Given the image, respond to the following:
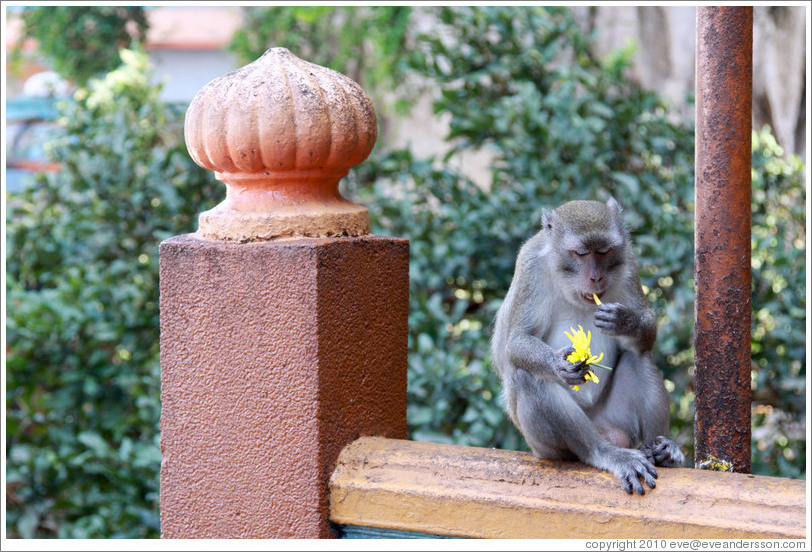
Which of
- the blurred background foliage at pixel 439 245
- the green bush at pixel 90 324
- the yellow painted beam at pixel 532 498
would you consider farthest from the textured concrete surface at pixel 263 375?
the green bush at pixel 90 324

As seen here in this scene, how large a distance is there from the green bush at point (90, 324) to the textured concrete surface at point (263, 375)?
2312 mm

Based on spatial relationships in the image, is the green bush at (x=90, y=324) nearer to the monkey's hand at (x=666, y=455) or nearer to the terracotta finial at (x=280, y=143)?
the terracotta finial at (x=280, y=143)

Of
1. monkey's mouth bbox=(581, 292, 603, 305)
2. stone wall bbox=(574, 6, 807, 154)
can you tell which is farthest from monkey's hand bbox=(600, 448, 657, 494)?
stone wall bbox=(574, 6, 807, 154)

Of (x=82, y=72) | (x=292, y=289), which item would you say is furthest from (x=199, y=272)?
(x=82, y=72)

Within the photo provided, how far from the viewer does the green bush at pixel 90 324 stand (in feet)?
16.2

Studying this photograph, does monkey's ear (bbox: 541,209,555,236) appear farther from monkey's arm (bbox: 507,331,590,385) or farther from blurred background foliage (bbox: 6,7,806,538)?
blurred background foliage (bbox: 6,7,806,538)

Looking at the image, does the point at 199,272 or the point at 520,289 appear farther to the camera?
the point at 520,289

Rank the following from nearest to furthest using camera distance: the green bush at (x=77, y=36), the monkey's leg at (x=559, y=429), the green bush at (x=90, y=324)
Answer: the monkey's leg at (x=559, y=429) → the green bush at (x=90, y=324) → the green bush at (x=77, y=36)

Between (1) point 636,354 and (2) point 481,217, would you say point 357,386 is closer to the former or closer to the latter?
(1) point 636,354

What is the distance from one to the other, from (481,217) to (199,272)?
239 centimetres

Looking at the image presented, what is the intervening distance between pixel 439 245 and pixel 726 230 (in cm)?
234

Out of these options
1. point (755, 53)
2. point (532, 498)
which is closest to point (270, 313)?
point (532, 498)

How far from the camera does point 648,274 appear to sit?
4.41m

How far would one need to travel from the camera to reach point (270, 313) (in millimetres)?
2447
